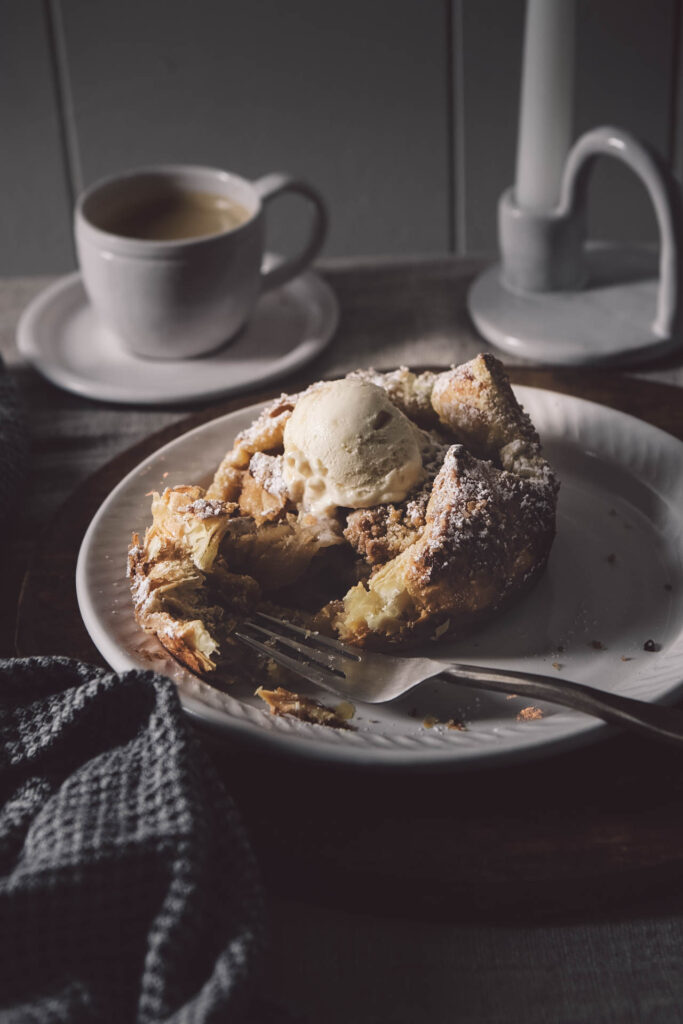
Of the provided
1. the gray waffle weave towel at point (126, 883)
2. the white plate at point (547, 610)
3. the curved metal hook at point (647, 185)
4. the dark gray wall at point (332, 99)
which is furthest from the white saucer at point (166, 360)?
the gray waffle weave towel at point (126, 883)

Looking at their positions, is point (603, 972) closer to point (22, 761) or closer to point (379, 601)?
point (379, 601)

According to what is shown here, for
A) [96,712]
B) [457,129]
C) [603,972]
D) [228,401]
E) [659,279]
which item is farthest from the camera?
[457,129]

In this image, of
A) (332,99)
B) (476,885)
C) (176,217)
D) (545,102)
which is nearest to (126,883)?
(476,885)

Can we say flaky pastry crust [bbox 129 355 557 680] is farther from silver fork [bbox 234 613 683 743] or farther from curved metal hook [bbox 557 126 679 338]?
curved metal hook [bbox 557 126 679 338]

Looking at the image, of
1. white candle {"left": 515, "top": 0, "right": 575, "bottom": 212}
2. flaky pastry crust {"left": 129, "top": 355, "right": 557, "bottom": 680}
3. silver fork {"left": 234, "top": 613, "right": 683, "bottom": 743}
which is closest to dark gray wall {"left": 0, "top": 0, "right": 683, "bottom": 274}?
white candle {"left": 515, "top": 0, "right": 575, "bottom": 212}

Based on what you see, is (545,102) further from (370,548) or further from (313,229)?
(370,548)

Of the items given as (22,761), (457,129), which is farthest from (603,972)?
(457,129)
